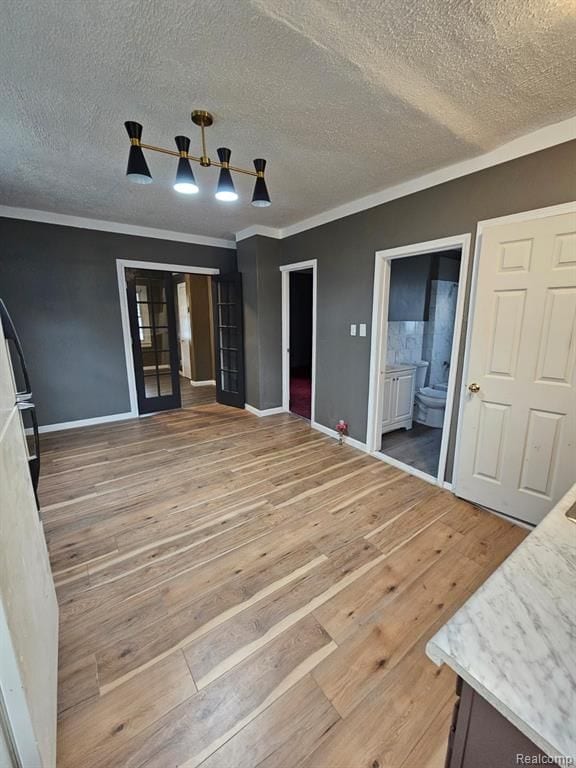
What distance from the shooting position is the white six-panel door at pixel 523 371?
1.98 m

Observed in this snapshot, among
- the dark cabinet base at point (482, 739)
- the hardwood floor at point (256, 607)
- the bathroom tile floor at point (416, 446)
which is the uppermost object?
the dark cabinet base at point (482, 739)

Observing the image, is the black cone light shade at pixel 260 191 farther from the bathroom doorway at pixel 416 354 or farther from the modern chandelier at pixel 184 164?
the bathroom doorway at pixel 416 354

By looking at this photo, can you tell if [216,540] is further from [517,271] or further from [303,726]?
[517,271]

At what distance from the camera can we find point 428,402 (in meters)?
4.06

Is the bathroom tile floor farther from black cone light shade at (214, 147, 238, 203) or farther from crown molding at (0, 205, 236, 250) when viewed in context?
crown molding at (0, 205, 236, 250)

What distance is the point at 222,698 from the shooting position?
1248 mm

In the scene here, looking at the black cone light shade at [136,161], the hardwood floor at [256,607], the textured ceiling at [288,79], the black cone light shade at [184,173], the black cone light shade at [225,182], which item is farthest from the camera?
the black cone light shade at [225,182]

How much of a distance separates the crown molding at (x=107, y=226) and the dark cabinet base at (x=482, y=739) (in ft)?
16.0

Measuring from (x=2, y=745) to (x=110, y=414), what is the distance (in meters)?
3.94

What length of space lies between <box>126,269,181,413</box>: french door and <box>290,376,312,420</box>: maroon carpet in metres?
1.87

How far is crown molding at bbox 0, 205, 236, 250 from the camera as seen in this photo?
3.50 m

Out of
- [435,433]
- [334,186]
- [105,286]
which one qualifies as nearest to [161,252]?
[105,286]

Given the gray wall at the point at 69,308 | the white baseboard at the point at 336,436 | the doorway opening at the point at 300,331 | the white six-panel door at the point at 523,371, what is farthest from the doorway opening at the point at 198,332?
the white six-panel door at the point at 523,371

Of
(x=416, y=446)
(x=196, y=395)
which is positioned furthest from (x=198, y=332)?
(x=416, y=446)
